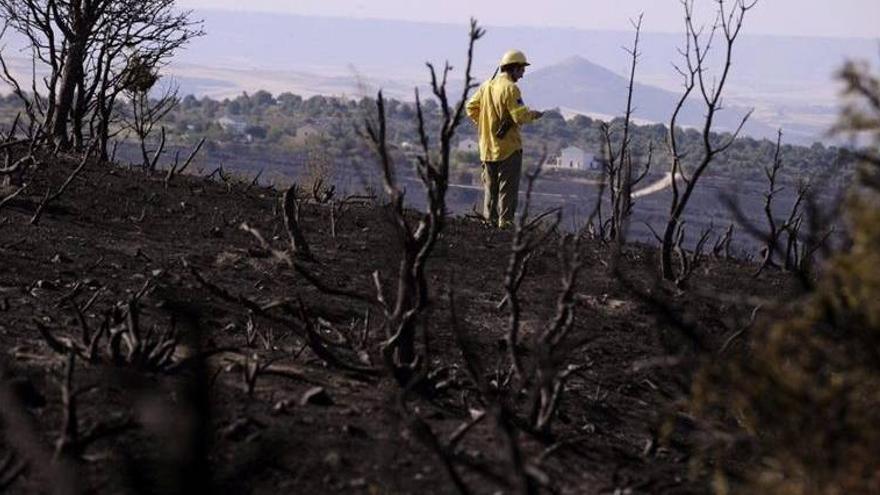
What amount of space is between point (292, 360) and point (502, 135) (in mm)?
5980

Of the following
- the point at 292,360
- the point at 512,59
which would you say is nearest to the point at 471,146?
the point at 512,59

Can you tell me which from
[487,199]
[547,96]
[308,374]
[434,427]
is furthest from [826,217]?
[547,96]

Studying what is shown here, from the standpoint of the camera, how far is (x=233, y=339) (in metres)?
6.07

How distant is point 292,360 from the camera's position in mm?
5605

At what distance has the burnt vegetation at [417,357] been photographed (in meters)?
3.28

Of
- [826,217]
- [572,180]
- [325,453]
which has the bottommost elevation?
[572,180]

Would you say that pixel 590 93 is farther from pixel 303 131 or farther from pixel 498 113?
pixel 498 113

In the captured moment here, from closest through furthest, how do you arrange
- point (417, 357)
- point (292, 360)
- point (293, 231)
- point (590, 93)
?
point (417, 357) < point (292, 360) < point (293, 231) < point (590, 93)

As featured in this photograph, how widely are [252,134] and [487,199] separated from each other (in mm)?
47214

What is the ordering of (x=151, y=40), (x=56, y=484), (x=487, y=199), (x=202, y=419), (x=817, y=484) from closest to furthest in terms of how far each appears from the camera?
(x=817, y=484)
(x=56, y=484)
(x=202, y=419)
(x=487, y=199)
(x=151, y=40)

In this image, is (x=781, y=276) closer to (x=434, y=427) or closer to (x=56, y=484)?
(x=434, y=427)

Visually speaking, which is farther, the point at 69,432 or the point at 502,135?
the point at 502,135

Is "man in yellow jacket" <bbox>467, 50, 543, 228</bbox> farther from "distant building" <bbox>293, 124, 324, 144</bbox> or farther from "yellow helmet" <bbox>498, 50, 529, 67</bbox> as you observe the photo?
"distant building" <bbox>293, 124, 324, 144</bbox>

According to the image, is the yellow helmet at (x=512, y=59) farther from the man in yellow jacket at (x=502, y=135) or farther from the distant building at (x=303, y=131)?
the distant building at (x=303, y=131)
